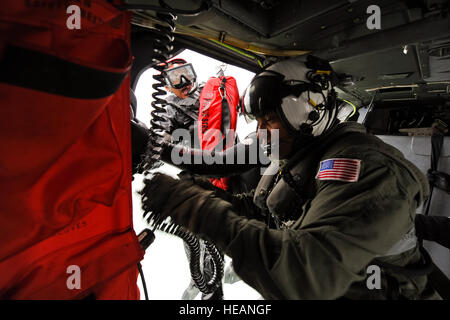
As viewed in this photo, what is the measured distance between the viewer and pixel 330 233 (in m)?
0.67

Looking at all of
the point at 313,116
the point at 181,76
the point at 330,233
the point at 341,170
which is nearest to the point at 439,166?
the point at 313,116

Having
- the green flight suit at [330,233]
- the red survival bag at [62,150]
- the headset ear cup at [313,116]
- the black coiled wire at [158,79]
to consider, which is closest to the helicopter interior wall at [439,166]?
the green flight suit at [330,233]

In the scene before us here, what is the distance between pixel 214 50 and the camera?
1.76 m

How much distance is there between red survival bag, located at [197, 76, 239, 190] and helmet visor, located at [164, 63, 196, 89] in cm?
39

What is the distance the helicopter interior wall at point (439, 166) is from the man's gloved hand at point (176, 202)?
3421mm

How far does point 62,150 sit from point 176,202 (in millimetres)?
→ 426

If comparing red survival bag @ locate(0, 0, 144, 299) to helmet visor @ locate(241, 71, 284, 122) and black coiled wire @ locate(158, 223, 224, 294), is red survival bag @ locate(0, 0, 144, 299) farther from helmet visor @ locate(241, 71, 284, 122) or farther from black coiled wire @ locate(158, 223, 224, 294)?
black coiled wire @ locate(158, 223, 224, 294)

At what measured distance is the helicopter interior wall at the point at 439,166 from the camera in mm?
2693

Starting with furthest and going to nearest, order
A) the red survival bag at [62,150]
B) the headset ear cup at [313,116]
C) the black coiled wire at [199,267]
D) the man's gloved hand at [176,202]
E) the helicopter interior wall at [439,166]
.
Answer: the helicopter interior wall at [439,166] → the black coiled wire at [199,267] → the headset ear cup at [313,116] → the man's gloved hand at [176,202] → the red survival bag at [62,150]

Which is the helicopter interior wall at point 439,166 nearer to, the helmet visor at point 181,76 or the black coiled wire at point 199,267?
the black coiled wire at point 199,267

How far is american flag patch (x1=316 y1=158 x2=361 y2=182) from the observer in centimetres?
80

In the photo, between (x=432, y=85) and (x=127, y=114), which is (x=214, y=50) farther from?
(x=432, y=85)
